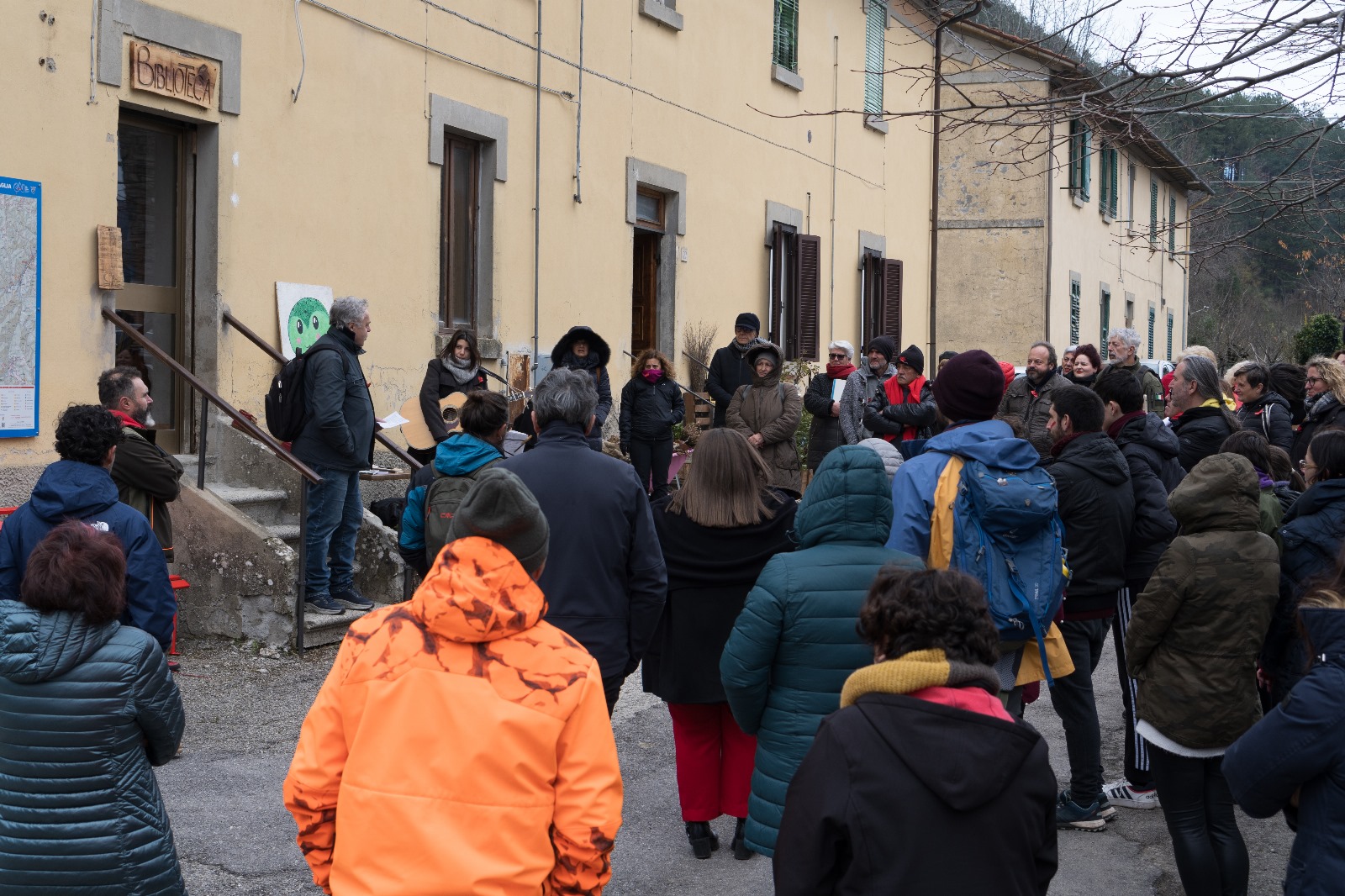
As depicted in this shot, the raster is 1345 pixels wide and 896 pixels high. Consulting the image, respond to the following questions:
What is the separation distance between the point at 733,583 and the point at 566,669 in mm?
2372

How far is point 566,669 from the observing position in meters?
2.58

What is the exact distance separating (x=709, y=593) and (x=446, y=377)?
19.1ft

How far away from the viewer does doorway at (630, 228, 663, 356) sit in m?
14.6

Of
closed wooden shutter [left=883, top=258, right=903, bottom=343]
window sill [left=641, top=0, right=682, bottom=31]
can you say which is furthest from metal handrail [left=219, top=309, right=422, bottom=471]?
closed wooden shutter [left=883, top=258, right=903, bottom=343]

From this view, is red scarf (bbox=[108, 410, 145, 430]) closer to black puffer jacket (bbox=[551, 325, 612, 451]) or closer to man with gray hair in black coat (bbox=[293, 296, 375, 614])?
man with gray hair in black coat (bbox=[293, 296, 375, 614])

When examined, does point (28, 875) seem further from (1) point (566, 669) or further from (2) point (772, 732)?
(2) point (772, 732)

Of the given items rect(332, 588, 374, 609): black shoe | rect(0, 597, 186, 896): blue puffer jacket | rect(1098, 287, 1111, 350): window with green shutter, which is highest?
rect(1098, 287, 1111, 350): window with green shutter

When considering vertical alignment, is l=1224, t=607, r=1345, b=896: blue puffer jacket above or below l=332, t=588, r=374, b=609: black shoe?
above

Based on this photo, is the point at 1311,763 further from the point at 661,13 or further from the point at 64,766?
the point at 661,13

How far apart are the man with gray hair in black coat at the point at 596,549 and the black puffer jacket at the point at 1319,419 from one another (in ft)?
15.7

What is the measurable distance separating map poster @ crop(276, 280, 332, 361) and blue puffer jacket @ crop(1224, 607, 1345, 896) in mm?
7641

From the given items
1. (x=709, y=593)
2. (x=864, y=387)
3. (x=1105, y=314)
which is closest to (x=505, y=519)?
(x=709, y=593)

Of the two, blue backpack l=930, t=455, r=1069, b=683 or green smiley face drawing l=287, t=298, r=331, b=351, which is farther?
green smiley face drawing l=287, t=298, r=331, b=351

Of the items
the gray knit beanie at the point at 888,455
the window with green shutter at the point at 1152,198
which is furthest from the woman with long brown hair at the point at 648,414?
the window with green shutter at the point at 1152,198
